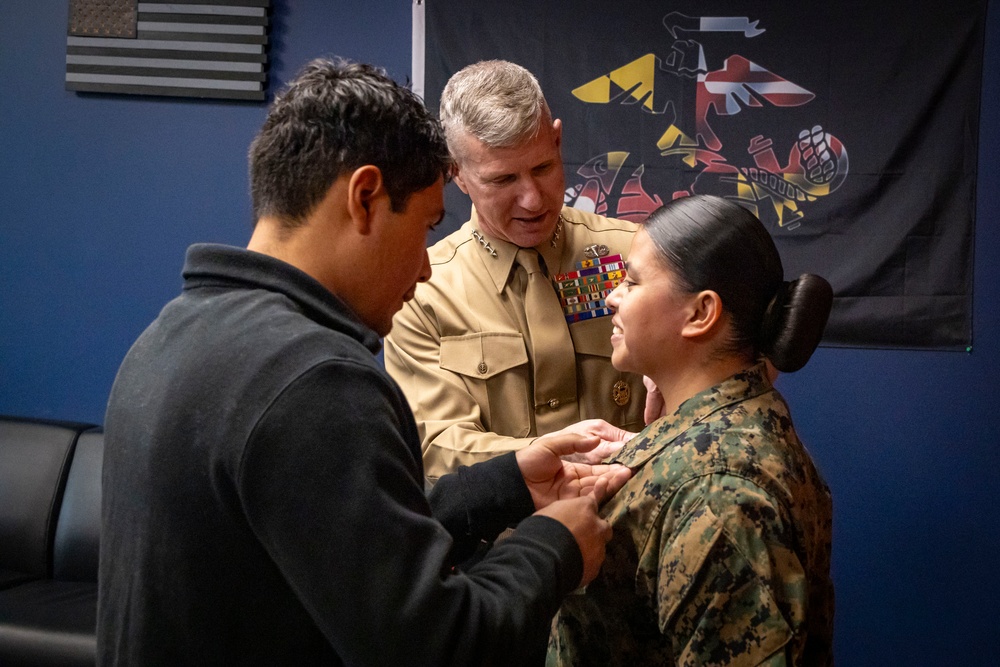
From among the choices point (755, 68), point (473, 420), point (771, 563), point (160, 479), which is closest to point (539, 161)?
point (473, 420)

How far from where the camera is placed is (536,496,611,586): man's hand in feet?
4.15

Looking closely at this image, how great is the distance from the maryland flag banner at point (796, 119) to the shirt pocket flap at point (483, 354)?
1.63 meters

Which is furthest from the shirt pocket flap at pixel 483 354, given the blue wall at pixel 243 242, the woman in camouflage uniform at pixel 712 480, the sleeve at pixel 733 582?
the blue wall at pixel 243 242

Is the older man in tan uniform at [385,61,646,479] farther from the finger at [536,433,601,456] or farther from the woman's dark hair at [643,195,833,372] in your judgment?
the woman's dark hair at [643,195,833,372]

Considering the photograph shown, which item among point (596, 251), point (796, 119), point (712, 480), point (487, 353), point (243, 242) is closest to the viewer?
point (712, 480)

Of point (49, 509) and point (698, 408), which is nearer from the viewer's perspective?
point (698, 408)

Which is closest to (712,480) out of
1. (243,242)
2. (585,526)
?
(585,526)

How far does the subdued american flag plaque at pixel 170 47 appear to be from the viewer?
3.93 meters

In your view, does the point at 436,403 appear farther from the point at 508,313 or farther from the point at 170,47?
the point at 170,47

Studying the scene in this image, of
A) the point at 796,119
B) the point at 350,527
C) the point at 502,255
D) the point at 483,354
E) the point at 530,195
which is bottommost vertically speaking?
the point at 483,354

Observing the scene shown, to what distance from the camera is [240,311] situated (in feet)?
3.66

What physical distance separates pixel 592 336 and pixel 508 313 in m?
0.22

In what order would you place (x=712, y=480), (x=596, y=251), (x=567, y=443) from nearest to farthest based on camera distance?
(x=712, y=480)
(x=567, y=443)
(x=596, y=251)

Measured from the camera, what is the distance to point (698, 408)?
159 centimetres
